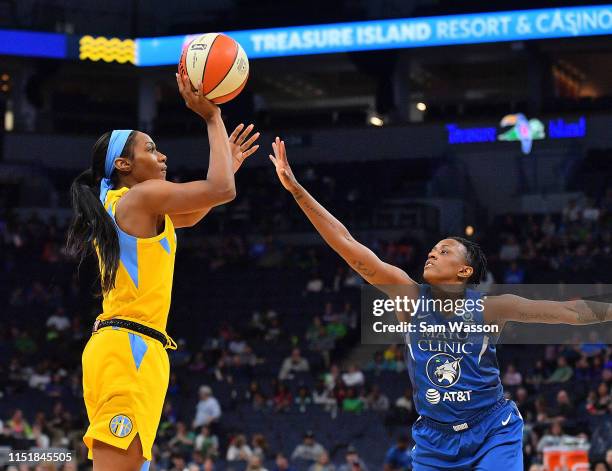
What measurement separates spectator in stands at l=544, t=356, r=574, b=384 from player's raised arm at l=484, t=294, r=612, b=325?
11971mm

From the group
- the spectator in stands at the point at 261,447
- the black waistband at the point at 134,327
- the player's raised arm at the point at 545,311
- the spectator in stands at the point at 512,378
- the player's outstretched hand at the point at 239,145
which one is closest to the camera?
the black waistband at the point at 134,327

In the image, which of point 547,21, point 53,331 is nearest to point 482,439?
point 53,331

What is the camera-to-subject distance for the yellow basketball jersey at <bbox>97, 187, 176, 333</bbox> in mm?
4809

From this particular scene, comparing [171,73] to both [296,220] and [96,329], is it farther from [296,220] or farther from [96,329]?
[96,329]

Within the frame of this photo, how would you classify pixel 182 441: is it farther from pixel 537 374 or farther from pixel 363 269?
pixel 363 269

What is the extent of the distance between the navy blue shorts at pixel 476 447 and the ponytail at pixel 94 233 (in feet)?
5.85

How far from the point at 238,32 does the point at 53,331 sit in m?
9.12

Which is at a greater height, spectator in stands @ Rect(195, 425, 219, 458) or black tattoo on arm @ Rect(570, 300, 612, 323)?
black tattoo on arm @ Rect(570, 300, 612, 323)

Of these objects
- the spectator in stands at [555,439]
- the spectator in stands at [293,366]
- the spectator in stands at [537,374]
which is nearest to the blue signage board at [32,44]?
the spectator in stands at [293,366]

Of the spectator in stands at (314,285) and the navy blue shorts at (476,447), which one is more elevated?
the spectator in stands at (314,285)

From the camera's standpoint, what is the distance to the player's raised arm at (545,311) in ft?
17.3

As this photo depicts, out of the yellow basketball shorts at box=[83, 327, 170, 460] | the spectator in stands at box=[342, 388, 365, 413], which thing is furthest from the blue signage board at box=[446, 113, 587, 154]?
the yellow basketball shorts at box=[83, 327, 170, 460]

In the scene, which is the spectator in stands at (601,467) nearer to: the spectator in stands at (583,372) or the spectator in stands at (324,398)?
the spectator in stands at (583,372)

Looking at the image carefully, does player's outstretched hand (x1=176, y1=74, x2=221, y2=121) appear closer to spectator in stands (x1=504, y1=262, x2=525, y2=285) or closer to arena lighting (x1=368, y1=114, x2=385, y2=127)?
spectator in stands (x1=504, y1=262, x2=525, y2=285)
